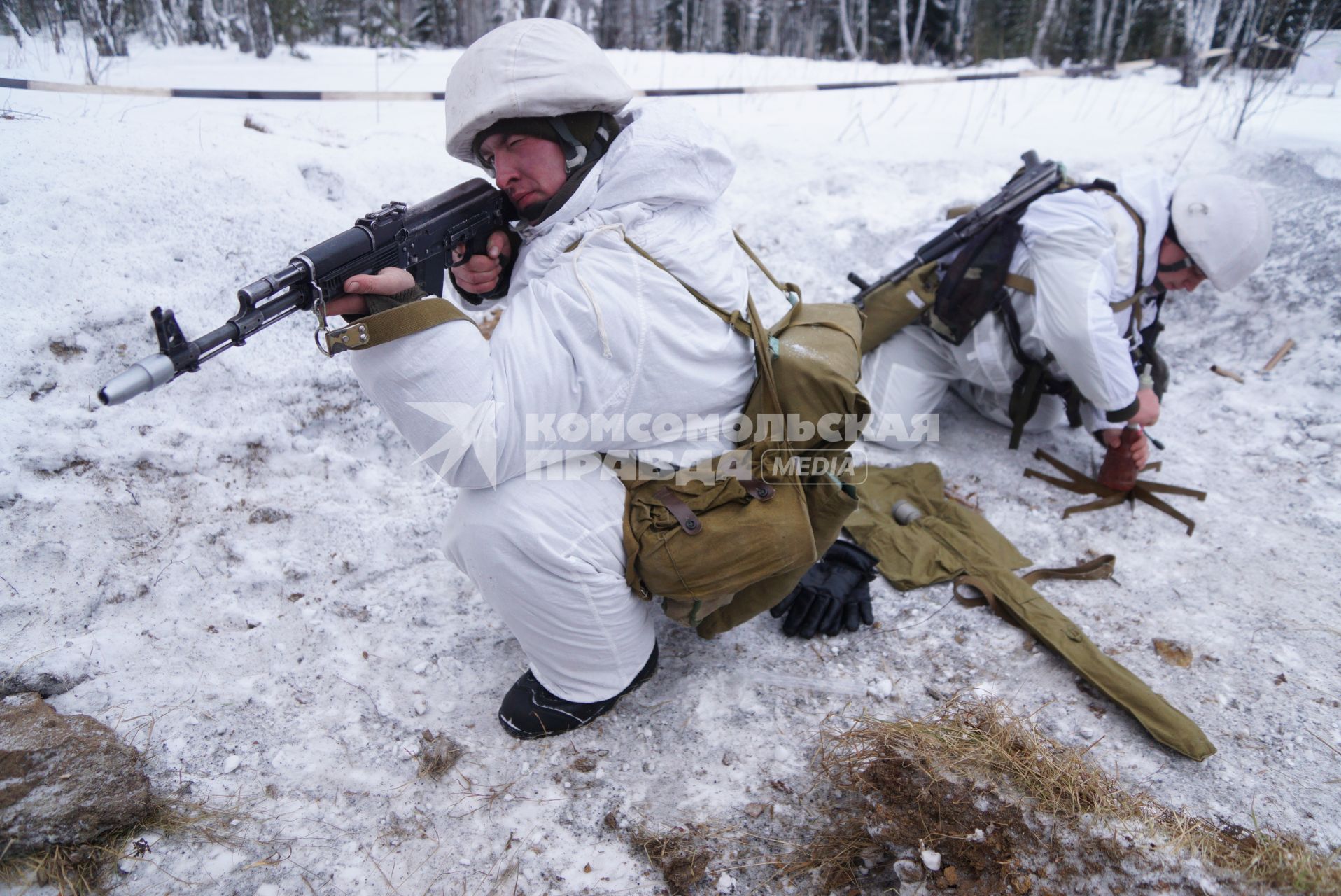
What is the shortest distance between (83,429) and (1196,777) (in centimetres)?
387

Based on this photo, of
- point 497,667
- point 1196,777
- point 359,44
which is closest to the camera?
point 1196,777

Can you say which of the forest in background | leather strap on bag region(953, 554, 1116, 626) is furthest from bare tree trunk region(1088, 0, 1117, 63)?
leather strap on bag region(953, 554, 1116, 626)

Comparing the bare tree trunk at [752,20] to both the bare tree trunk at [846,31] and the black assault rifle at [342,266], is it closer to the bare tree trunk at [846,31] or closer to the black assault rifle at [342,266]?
the bare tree trunk at [846,31]

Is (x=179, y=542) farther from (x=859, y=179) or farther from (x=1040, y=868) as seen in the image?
(x=859, y=179)

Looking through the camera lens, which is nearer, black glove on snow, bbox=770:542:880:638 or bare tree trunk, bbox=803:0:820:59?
black glove on snow, bbox=770:542:880:638

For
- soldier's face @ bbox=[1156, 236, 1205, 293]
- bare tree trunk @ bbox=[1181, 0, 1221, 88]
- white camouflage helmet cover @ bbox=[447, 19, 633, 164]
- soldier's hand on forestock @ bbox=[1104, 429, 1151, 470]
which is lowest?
soldier's hand on forestock @ bbox=[1104, 429, 1151, 470]

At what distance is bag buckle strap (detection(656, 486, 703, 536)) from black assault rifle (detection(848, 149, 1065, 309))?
93.4 inches

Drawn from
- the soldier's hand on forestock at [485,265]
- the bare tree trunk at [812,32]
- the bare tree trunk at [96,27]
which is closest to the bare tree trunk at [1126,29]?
the bare tree trunk at [812,32]

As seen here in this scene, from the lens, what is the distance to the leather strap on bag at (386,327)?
1538 mm

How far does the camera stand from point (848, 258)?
15.5 ft

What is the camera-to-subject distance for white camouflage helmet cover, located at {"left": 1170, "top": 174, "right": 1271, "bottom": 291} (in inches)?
122

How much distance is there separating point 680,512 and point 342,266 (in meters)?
1.05

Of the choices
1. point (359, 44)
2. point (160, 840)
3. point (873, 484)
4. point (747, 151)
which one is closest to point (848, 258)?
point (747, 151)

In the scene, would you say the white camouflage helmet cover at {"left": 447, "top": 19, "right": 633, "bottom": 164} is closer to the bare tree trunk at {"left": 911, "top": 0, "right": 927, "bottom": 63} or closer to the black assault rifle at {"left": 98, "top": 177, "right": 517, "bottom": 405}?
the black assault rifle at {"left": 98, "top": 177, "right": 517, "bottom": 405}
